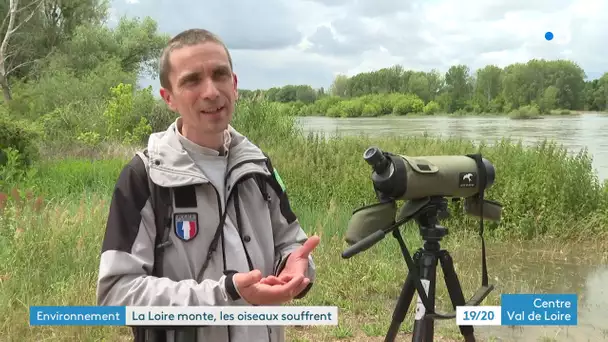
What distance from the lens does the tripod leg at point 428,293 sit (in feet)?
6.01

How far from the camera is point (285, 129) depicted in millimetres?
9781

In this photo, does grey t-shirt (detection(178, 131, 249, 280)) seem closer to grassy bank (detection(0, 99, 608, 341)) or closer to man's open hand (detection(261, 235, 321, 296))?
man's open hand (detection(261, 235, 321, 296))

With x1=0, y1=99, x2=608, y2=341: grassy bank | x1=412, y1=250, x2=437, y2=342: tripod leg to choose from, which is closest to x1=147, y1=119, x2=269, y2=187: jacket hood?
x1=412, y1=250, x2=437, y2=342: tripod leg

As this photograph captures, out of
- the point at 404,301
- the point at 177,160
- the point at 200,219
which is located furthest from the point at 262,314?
the point at 404,301

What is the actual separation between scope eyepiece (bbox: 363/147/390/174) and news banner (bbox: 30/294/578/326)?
1.41ft

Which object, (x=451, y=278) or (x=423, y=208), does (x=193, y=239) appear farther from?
(x=451, y=278)

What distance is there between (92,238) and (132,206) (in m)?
2.65

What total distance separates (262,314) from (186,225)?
27cm

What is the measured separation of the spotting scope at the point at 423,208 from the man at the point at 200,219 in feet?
1.07

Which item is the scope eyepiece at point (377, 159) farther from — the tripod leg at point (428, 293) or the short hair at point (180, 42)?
the short hair at point (180, 42)

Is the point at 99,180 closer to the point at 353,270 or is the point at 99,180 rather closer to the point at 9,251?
the point at 9,251

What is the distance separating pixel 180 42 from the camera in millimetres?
1330

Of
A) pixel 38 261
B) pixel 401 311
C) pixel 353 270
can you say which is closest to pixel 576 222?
pixel 353 270

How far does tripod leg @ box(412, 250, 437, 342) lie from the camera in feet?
6.01
